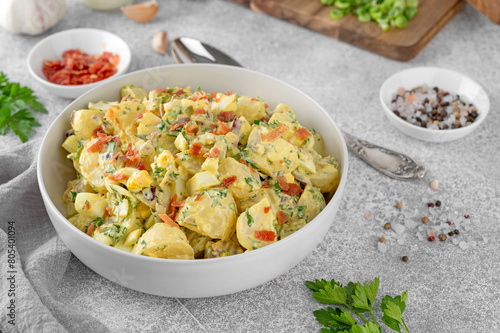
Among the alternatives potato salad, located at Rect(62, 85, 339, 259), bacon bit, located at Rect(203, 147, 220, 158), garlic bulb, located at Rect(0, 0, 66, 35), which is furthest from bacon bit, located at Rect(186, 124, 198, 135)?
garlic bulb, located at Rect(0, 0, 66, 35)

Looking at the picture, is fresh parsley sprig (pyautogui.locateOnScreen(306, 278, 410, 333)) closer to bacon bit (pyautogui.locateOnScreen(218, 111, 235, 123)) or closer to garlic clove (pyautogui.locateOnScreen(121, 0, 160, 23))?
bacon bit (pyautogui.locateOnScreen(218, 111, 235, 123))

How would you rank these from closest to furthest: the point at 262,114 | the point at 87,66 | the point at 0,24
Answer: the point at 262,114 < the point at 87,66 < the point at 0,24

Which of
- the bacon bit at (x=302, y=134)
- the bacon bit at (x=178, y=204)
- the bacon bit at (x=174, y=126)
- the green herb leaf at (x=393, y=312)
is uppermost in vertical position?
the bacon bit at (x=174, y=126)

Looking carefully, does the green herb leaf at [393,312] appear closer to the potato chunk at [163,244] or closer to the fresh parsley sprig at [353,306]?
the fresh parsley sprig at [353,306]

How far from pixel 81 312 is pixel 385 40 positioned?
2.24 meters

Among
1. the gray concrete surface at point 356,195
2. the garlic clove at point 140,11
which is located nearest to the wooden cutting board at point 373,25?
the gray concrete surface at point 356,195

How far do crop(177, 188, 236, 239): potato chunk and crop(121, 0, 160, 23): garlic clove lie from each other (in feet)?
6.46

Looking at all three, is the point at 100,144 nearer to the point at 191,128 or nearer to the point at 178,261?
the point at 191,128

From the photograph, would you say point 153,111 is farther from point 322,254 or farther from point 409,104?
point 409,104

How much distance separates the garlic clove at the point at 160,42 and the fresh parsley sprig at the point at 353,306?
1801 millimetres

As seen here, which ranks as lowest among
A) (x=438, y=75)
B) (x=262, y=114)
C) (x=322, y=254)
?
(x=322, y=254)

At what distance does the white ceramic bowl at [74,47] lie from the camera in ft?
9.14

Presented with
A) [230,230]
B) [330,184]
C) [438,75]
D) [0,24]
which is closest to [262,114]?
[330,184]

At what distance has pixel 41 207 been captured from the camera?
210 cm
